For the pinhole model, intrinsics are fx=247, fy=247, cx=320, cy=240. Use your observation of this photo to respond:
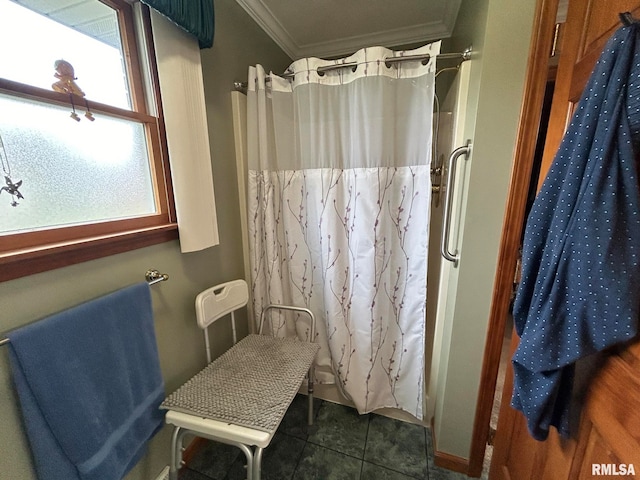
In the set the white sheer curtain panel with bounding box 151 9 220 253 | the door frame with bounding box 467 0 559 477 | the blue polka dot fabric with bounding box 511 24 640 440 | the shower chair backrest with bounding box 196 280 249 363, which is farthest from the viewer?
the shower chair backrest with bounding box 196 280 249 363

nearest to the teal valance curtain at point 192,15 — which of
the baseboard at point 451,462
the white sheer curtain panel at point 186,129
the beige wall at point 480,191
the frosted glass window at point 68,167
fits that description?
the white sheer curtain panel at point 186,129

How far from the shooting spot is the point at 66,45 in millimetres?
788

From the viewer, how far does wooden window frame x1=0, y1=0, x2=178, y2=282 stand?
66 centimetres

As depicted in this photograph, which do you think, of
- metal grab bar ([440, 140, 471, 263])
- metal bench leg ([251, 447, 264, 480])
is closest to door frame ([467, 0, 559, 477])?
metal grab bar ([440, 140, 471, 263])

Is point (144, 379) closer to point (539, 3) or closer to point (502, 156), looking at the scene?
point (502, 156)

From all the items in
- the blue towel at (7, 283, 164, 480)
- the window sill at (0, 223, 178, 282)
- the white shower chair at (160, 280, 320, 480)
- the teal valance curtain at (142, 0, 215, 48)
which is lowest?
the white shower chair at (160, 280, 320, 480)

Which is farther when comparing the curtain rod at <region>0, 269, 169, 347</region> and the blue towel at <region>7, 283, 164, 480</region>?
the curtain rod at <region>0, 269, 169, 347</region>

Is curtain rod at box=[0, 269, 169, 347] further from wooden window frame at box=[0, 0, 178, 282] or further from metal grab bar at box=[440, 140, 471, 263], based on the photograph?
metal grab bar at box=[440, 140, 471, 263]

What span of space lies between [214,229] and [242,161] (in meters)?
0.46

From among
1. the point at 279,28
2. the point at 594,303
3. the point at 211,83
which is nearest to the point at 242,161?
the point at 211,83

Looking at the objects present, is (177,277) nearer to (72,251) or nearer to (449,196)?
(72,251)

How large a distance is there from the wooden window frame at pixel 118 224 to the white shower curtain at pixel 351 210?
46 centimetres

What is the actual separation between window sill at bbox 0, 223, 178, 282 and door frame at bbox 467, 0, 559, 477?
1.36 metres

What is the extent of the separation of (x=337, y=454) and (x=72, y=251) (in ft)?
4.76
